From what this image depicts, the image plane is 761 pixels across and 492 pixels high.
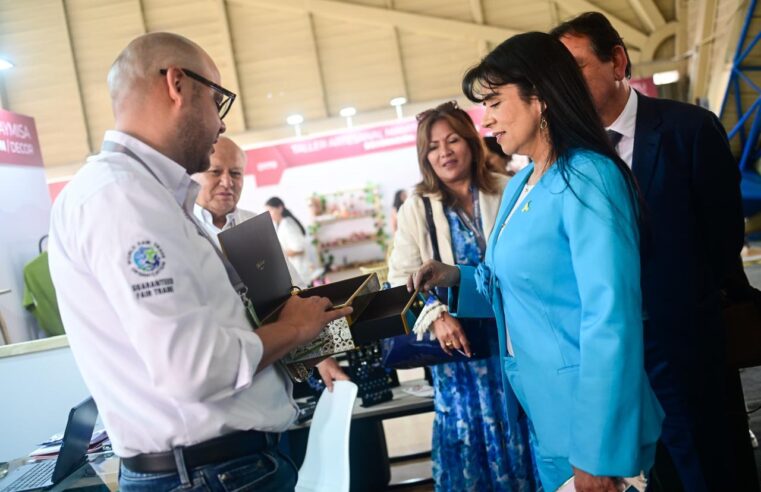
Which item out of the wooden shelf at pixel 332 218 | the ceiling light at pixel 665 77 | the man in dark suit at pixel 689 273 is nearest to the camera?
the man in dark suit at pixel 689 273

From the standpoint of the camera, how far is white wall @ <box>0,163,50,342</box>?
4.27 m

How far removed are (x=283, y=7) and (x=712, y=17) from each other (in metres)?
7.50

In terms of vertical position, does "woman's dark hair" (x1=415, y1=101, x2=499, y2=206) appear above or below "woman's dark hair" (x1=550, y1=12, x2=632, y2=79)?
below

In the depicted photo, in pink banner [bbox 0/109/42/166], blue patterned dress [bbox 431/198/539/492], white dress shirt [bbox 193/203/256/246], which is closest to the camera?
blue patterned dress [bbox 431/198/539/492]

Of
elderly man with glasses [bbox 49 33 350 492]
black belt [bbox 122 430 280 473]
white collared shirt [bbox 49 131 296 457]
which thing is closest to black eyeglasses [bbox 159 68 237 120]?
elderly man with glasses [bbox 49 33 350 492]

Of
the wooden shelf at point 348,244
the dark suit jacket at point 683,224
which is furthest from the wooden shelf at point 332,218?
the dark suit jacket at point 683,224

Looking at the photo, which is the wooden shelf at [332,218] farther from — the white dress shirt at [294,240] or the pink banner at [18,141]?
the pink banner at [18,141]

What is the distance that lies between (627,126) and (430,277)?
932 millimetres

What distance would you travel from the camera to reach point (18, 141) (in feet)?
15.2

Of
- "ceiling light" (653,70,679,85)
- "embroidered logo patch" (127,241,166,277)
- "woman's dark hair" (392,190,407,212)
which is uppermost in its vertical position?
"ceiling light" (653,70,679,85)

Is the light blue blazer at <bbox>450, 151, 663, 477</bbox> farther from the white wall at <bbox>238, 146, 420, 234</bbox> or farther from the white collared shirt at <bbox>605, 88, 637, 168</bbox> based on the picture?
the white wall at <bbox>238, 146, 420, 234</bbox>

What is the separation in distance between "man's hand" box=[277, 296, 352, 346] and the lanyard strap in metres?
0.11

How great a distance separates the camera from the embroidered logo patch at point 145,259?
3.82ft

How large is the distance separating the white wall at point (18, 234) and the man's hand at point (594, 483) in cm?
401
